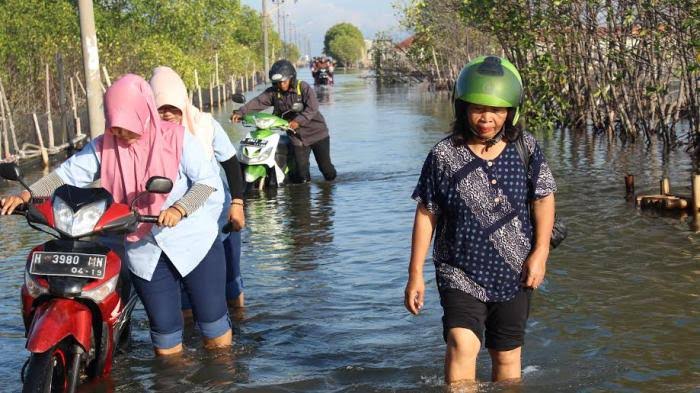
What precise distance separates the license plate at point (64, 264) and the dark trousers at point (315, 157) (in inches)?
315

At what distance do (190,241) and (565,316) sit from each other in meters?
2.51

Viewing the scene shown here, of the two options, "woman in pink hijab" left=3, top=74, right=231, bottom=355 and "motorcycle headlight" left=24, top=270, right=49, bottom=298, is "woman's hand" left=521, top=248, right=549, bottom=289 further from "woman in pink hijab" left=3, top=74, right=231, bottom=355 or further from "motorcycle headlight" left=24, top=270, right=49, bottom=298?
"motorcycle headlight" left=24, top=270, right=49, bottom=298

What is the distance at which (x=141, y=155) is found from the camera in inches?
180

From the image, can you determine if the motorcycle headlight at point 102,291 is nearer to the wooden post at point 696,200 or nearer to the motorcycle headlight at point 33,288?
the motorcycle headlight at point 33,288

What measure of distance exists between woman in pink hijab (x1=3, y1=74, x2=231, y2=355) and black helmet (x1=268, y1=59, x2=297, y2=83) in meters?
6.46

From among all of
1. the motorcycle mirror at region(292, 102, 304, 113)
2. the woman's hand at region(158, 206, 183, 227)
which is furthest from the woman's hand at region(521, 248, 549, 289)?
the motorcycle mirror at region(292, 102, 304, 113)

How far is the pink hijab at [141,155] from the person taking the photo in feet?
14.6

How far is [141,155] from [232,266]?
1631 millimetres

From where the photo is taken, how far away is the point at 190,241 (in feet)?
15.3

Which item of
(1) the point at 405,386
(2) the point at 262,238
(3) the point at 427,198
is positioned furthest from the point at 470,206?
(2) the point at 262,238

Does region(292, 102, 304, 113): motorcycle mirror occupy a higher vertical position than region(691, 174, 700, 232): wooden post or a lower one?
higher

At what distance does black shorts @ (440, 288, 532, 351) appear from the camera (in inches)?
157

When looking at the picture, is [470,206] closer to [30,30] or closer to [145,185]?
[145,185]

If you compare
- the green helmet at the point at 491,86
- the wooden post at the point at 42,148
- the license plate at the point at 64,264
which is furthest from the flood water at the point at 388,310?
the wooden post at the point at 42,148
